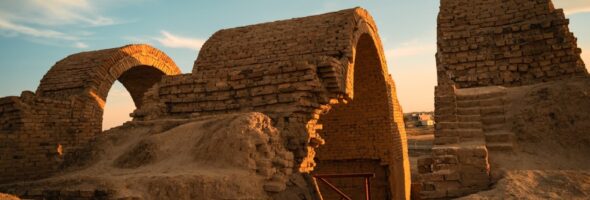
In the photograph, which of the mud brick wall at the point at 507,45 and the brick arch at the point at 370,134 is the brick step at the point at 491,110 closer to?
the mud brick wall at the point at 507,45

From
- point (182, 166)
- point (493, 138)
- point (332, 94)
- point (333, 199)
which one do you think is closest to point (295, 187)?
point (182, 166)

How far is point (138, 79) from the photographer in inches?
552

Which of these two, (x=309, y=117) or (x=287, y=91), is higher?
(x=287, y=91)

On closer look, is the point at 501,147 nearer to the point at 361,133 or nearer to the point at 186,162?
the point at 186,162

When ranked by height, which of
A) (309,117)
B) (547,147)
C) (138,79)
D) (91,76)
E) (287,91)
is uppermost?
(138,79)

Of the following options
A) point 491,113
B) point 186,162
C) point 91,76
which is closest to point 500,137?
point 491,113

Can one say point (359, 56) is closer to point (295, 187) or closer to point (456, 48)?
point (456, 48)

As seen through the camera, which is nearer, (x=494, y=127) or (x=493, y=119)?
(x=494, y=127)

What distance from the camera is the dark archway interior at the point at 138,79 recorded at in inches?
524

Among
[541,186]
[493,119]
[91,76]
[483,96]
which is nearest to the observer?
[541,186]

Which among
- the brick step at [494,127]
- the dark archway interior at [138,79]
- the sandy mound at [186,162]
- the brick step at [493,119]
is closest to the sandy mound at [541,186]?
the brick step at [494,127]

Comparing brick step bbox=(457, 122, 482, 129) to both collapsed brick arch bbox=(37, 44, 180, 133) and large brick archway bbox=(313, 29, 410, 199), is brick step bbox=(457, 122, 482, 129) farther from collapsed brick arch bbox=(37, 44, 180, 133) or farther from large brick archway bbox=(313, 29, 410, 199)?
collapsed brick arch bbox=(37, 44, 180, 133)

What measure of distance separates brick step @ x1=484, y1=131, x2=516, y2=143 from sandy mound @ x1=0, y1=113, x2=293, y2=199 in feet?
9.09

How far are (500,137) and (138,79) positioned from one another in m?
12.3
